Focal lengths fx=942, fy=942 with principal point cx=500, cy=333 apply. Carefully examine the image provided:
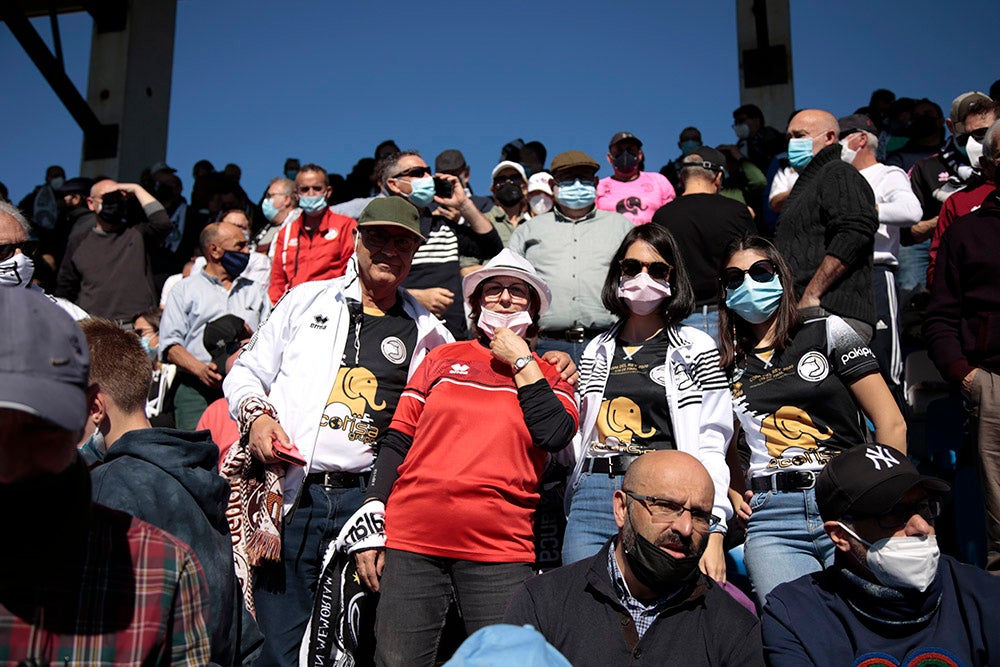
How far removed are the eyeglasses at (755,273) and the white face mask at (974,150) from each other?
2.72m

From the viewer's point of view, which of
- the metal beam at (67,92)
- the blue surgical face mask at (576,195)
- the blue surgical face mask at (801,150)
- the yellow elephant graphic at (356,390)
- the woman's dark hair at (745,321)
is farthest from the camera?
the metal beam at (67,92)

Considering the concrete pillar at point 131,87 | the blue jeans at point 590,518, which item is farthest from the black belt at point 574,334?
the concrete pillar at point 131,87

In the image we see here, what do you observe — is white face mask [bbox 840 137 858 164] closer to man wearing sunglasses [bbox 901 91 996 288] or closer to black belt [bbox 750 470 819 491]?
man wearing sunglasses [bbox 901 91 996 288]

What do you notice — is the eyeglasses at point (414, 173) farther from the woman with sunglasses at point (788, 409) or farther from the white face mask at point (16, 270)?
the woman with sunglasses at point (788, 409)

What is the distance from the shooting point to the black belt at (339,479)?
13.4 feet

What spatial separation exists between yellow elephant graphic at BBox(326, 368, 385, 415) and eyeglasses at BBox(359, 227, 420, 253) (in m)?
0.59

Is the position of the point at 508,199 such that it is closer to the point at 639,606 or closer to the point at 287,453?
the point at 287,453

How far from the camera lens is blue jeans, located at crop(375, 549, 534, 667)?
3537 millimetres

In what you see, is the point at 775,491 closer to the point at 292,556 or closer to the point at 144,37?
the point at 292,556

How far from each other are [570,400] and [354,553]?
3.56 feet

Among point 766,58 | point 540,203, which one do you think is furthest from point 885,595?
point 766,58

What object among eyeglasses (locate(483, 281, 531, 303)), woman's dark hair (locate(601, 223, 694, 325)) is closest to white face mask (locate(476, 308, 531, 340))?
eyeglasses (locate(483, 281, 531, 303))

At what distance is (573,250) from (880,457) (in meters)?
2.98

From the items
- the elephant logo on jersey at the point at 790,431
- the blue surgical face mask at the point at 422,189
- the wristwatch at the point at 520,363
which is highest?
the blue surgical face mask at the point at 422,189
